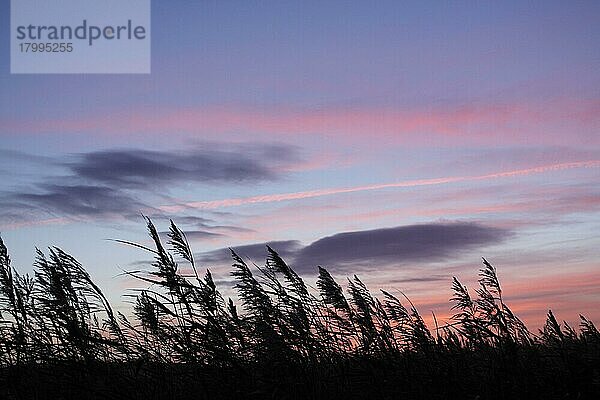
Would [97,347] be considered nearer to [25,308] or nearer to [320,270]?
[25,308]

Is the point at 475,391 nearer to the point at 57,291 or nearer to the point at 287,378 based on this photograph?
the point at 287,378

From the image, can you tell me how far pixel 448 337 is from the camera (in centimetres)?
1154

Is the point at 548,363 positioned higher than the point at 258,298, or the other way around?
the point at 258,298

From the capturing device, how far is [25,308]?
1127 cm

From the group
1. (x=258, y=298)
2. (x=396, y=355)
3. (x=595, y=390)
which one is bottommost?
(x=595, y=390)

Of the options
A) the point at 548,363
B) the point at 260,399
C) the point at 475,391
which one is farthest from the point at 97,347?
the point at 548,363

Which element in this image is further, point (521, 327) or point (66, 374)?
point (521, 327)

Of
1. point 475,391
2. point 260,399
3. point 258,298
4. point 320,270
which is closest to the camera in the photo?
point 260,399

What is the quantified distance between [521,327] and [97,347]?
699cm

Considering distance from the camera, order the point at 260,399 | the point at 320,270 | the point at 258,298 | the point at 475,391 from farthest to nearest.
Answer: the point at 320,270
the point at 258,298
the point at 475,391
the point at 260,399

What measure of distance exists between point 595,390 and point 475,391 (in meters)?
1.76

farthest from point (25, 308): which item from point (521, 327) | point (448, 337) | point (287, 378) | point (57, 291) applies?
point (521, 327)

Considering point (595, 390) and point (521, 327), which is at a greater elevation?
point (521, 327)

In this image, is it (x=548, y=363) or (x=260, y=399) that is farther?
(x=548, y=363)
